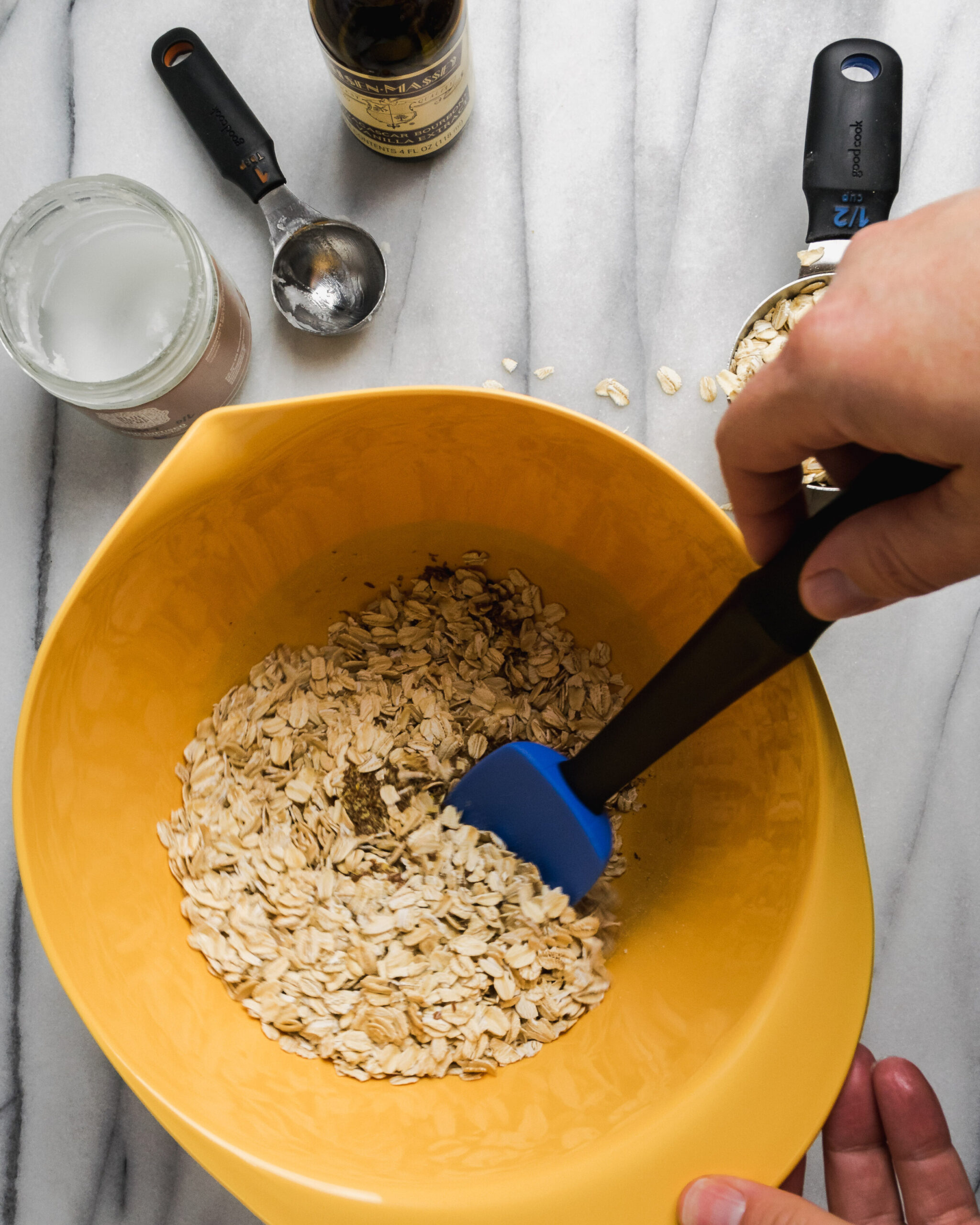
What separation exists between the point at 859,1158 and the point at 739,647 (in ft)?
1.84

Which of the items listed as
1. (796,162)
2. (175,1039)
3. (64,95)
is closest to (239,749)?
(175,1039)

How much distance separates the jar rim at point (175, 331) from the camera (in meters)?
0.69

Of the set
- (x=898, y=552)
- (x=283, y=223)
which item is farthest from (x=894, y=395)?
(x=283, y=223)

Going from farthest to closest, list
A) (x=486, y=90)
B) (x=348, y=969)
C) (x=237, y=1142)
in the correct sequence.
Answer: (x=486, y=90)
(x=348, y=969)
(x=237, y=1142)

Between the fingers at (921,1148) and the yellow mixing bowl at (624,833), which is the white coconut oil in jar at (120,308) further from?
the fingers at (921,1148)

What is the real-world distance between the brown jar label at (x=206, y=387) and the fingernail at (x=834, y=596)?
0.51 meters

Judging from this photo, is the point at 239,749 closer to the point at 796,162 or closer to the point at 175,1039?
the point at 175,1039

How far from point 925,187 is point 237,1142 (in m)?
0.98

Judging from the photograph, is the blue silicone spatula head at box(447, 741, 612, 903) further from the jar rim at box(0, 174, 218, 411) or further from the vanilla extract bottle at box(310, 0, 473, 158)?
the vanilla extract bottle at box(310, 0, 473, 158)

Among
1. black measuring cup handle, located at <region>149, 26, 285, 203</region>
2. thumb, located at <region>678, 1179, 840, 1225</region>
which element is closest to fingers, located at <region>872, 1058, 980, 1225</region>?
thumb, located at <region>678, 1179, 840, 1225</region>

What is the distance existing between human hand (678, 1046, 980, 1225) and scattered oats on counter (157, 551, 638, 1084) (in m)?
Answer: 0.27

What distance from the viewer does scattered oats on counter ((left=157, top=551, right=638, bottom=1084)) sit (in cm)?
71

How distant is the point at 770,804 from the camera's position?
2.14ft

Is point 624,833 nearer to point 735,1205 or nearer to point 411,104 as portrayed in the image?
point 735,1205
